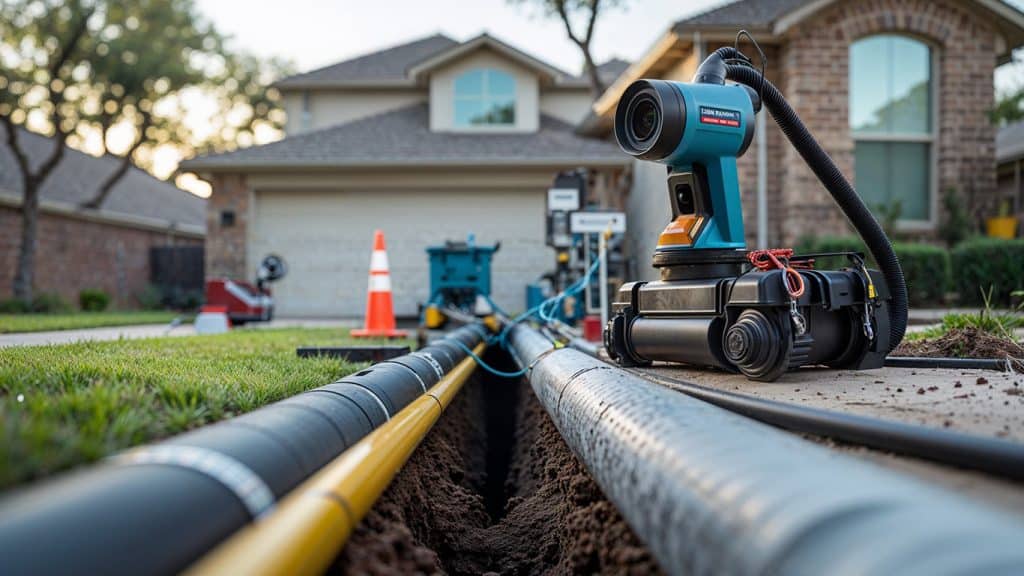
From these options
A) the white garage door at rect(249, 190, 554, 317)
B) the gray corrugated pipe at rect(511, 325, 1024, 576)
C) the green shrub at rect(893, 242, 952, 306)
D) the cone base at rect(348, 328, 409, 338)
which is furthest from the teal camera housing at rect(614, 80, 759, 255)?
the white garage door at rect(249, 190, 554, 317)

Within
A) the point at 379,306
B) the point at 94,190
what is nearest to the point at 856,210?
the point at 379,306

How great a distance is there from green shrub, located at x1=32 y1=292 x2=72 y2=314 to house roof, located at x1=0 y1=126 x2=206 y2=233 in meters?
2.61

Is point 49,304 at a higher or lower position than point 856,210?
lower

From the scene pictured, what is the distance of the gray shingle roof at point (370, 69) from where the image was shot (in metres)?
16.6

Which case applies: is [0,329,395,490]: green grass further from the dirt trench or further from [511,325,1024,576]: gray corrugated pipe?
[511,325,1024,576]: gray corrugated pipe

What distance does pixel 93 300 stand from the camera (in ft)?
54.2

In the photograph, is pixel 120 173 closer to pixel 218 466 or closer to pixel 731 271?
pixel 731 271

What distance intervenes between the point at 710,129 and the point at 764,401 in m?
1.33

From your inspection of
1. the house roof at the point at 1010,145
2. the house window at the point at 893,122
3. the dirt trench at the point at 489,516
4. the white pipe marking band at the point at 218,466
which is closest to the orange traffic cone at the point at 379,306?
the dirt trench at the point at 489,516

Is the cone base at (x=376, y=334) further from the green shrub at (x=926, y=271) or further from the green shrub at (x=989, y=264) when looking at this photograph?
the green shrub at (x=989, y=264)

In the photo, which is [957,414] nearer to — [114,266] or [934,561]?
[934,561]

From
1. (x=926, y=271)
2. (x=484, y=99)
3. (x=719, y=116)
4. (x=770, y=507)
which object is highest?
(x=484, y=99)

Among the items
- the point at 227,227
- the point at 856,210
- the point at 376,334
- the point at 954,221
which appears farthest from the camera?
the point at 227,227

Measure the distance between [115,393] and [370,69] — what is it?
647 inches
